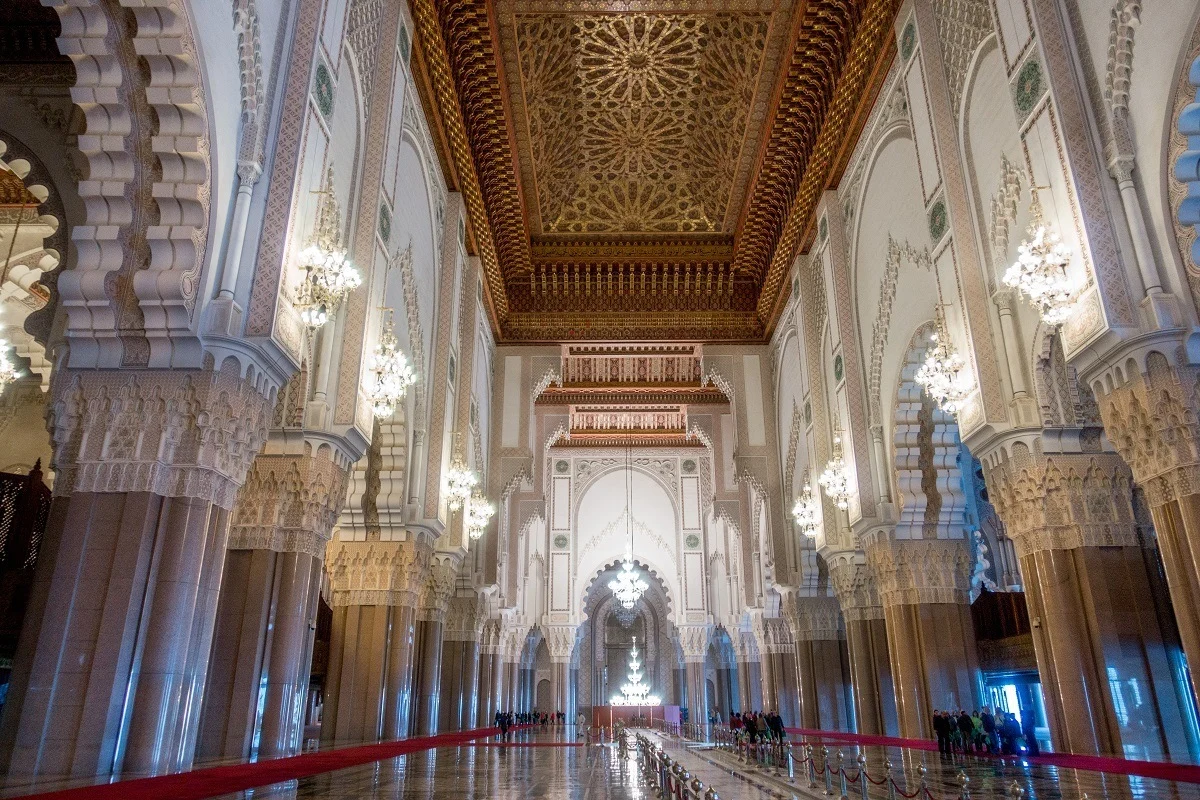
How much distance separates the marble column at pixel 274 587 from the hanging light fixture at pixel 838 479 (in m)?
7.31

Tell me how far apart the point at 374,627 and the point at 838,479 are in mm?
6705

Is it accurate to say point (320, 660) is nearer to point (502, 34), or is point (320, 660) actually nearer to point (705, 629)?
point (502, 34)

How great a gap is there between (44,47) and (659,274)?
1102 centimetres

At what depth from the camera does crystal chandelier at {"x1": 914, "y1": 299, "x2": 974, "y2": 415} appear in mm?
8148

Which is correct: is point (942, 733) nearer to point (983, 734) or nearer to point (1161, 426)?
point (983, 734)

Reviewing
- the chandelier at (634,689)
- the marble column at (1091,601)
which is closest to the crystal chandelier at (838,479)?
the marble column at (1091,601)

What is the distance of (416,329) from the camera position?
1061 cm

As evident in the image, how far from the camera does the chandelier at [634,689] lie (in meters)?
30.3

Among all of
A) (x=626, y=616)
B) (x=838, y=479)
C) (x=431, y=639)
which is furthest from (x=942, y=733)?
(x=626, y=616)

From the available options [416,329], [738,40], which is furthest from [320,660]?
[738,40]

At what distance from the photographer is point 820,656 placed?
15.8m

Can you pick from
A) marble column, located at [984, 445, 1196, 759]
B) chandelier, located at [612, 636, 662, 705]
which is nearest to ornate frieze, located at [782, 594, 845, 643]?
marble column, located at [984, 445, 1196, 759]

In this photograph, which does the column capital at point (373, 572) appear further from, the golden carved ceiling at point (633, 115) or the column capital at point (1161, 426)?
the column capital at point (1161, 426)

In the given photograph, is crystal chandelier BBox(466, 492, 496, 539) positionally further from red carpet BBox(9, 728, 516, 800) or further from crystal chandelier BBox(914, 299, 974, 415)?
crystal chandelier BBox(914, 299, 974, 415)
